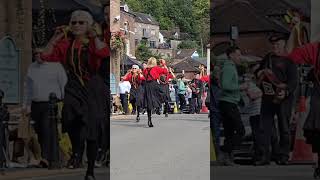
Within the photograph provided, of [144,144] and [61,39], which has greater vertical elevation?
[61,39]

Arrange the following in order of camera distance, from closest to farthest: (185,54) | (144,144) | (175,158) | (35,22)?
(35,22) → (175,158) → (144,144) → (185,54)

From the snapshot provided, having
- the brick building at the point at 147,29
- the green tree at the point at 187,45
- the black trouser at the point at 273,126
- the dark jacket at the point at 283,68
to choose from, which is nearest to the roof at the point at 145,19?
the brick building at the point at 147,29

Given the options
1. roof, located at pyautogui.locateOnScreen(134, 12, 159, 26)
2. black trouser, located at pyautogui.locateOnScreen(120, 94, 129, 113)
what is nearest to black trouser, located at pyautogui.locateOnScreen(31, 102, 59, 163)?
black trouser, located at pyautogui.locateOnScreen(120, 94, 129, 113)

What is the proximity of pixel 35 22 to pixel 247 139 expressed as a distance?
281cm

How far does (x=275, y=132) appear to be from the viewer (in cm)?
A: 759

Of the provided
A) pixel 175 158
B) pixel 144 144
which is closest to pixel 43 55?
pixel 175 158

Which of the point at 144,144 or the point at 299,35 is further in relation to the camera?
the point at 144,144

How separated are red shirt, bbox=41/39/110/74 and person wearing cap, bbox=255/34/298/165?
1819mm

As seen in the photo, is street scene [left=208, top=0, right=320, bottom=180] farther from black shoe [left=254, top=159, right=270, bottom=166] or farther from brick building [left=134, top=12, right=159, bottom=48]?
brick building [left=134, top=12, right=159, bottom=48]

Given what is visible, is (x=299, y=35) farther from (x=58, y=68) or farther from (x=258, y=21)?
(x=58, y=68)

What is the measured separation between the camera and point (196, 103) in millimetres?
27984

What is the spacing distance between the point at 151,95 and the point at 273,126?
32.4ft

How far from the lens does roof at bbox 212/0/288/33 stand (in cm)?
739

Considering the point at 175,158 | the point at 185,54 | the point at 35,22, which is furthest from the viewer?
Result: the point at 185,54
